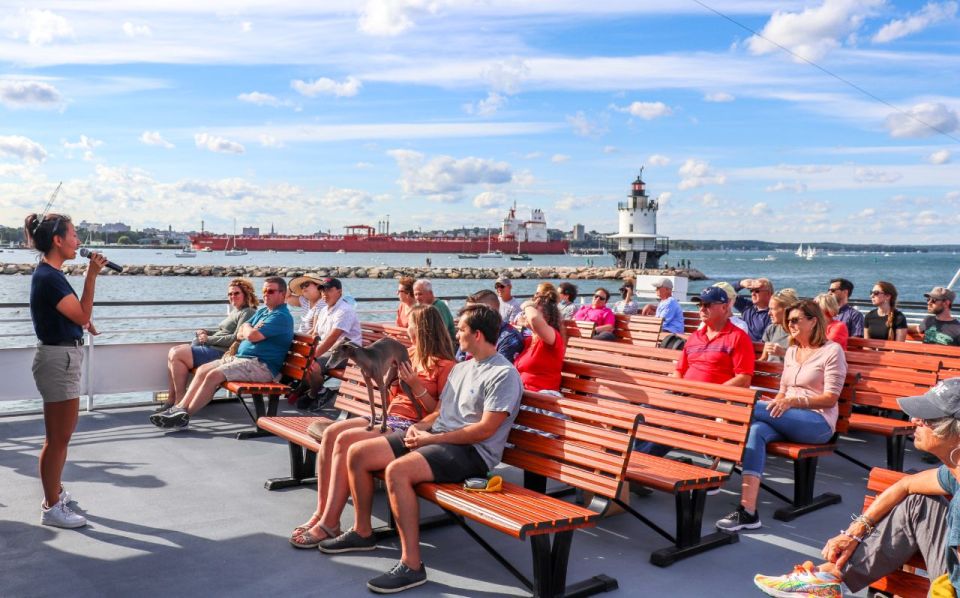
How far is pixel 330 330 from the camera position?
7637 mm

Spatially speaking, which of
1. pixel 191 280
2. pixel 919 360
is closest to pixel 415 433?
pixel 919 360

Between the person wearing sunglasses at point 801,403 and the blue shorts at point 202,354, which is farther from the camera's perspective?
the blue shorts at point 202,354

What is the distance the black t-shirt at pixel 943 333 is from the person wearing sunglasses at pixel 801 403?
109 inches

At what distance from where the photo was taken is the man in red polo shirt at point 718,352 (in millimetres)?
5191

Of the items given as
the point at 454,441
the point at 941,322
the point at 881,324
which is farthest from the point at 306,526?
the point at 941,322

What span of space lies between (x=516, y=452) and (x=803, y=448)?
5.63ft

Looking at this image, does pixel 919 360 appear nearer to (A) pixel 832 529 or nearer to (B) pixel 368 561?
(A) pixel 832 529

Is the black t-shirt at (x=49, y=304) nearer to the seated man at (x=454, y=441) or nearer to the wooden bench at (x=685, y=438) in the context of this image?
the seated man at (x=454, y=441)

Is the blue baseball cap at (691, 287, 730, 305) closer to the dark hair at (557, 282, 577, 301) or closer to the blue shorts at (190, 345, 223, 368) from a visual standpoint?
the blue shorts at (190, 345, 223, 368)

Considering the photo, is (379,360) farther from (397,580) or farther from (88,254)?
(88,254)

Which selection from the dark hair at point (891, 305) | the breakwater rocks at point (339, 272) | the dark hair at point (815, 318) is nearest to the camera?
the dark hair at point (815, 318)

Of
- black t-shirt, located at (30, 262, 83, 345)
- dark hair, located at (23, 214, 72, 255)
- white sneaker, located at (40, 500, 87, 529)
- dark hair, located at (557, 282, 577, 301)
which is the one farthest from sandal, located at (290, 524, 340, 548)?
dark hair, located at (557, 282, 577, 301)

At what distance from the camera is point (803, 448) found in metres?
4.77

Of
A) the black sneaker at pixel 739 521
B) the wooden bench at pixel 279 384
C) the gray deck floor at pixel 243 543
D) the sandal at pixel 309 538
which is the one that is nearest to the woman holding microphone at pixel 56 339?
the gray deck floor at pixel 243 543
